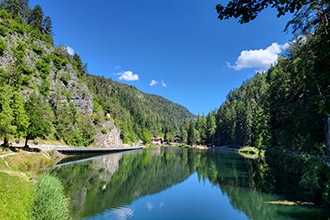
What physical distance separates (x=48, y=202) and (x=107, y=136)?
7933cm

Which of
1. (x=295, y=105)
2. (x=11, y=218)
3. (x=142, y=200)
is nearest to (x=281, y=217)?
(x=142, y=200)

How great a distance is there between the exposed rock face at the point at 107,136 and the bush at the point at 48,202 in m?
70.1

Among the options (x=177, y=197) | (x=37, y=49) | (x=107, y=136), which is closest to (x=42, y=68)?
Result: (x=37, y=49)

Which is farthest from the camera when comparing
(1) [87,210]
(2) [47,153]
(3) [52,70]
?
(3) [52,70]

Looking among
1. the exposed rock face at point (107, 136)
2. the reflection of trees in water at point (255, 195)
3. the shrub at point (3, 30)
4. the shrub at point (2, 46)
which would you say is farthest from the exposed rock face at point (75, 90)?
the reflection of trees in water at point (255, 195)

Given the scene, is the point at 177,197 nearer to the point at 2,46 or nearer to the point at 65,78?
→ the point at 2,46

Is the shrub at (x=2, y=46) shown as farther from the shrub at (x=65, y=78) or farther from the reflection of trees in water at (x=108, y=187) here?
the reflection of trees in water at (x=108, y=187)

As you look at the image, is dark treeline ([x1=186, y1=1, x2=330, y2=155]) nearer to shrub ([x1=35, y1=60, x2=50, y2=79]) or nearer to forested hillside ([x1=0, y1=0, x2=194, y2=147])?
forested hillside ([x1=0, y1=0, x2=194, y2=147])

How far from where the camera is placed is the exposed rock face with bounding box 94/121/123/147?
8619 centimetres

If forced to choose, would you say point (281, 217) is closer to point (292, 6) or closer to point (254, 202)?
point (254, 202)

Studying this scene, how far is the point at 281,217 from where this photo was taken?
62.7ft

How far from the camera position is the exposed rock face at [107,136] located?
8619cm

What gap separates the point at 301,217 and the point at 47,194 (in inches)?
674

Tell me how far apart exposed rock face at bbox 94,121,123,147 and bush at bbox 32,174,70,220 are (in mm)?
70149
